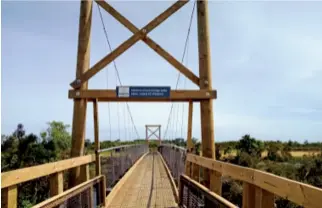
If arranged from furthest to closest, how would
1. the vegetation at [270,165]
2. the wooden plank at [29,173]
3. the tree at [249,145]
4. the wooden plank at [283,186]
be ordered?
the tree at [249,145] < the vegetation at [270,165] < the wooden plank at [29,173] < the wooden plank at [283,186]

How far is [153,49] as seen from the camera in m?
8.70

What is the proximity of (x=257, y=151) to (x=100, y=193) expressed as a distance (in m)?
35.4

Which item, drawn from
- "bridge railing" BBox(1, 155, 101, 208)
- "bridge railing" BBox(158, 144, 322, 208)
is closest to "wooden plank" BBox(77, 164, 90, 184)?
"bridge railing" BBox(1, 155, 101, 208)

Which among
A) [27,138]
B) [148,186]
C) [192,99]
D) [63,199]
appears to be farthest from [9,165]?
[63,199]

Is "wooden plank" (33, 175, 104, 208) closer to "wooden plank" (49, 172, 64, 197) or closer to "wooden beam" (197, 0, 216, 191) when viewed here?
"wooden plank" (49, 172, 64, 197)

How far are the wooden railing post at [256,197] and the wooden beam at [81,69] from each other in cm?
490

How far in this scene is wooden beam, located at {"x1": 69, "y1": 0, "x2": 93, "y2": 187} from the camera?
7466 mm

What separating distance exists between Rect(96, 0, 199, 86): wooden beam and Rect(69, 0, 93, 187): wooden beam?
36.3 inches

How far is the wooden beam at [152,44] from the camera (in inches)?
327

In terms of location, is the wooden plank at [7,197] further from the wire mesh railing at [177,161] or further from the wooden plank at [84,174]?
the wire mesh railing at [177,161]

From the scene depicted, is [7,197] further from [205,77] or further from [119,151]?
[119,151]

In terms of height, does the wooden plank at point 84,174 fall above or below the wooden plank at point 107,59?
below

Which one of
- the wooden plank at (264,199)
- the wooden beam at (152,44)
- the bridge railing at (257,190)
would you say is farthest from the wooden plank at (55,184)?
the wooden beam at (152,44)

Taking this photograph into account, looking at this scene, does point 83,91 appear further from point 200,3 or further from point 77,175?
point 200,3
